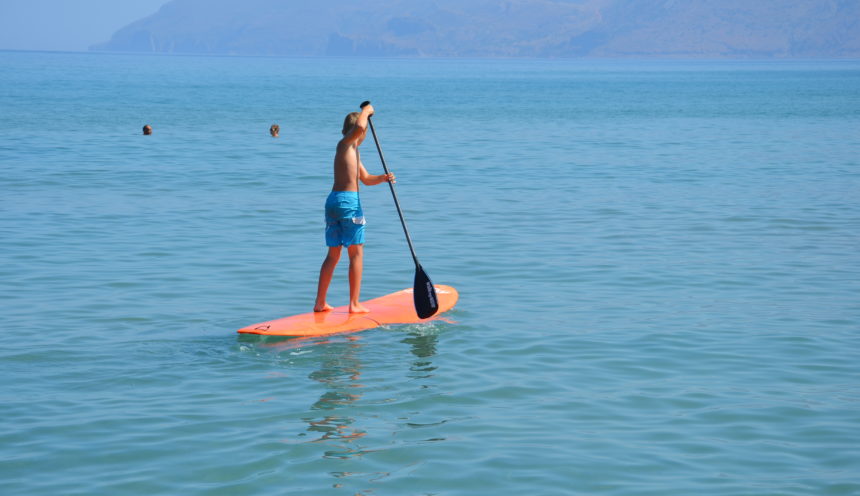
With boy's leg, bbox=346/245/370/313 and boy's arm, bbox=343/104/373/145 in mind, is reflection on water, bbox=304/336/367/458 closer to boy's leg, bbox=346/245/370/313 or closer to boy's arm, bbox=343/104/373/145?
boy's leg, bbox=346/245/370/313

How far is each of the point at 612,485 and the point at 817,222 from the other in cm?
1212

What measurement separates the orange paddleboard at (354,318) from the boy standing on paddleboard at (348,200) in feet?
1.08

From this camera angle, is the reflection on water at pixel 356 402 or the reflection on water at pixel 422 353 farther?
the reflection on water at pixel 422 353

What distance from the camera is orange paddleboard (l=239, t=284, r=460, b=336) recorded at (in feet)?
32.3

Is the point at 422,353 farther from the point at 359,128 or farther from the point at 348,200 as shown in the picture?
the point at 359,128

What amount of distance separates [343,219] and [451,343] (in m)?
1.58

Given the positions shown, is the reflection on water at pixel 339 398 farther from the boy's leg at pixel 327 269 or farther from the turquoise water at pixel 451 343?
the boy's leg at pixel 327 269

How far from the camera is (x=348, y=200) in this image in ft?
32.8

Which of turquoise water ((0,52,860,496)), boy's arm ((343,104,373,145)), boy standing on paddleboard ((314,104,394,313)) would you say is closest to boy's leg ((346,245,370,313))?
boy standing on paddleboard ((314,104,394,313))

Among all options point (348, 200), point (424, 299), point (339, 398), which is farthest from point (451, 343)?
point (339, 398)

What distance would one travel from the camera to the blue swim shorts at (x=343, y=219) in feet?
32.8

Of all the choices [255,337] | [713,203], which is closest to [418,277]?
[255,337]

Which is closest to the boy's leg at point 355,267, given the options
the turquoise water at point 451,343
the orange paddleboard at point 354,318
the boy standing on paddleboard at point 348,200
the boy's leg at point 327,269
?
the boy standing on paddleboard at point 348,200

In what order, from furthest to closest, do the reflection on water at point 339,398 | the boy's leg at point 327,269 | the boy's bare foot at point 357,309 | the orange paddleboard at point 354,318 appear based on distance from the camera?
the boy's bare foot at point 357,309 < the boy's leg at point 327,269 < the orange paddleboard at point 354,318 < the reflection on water at point 339,398
